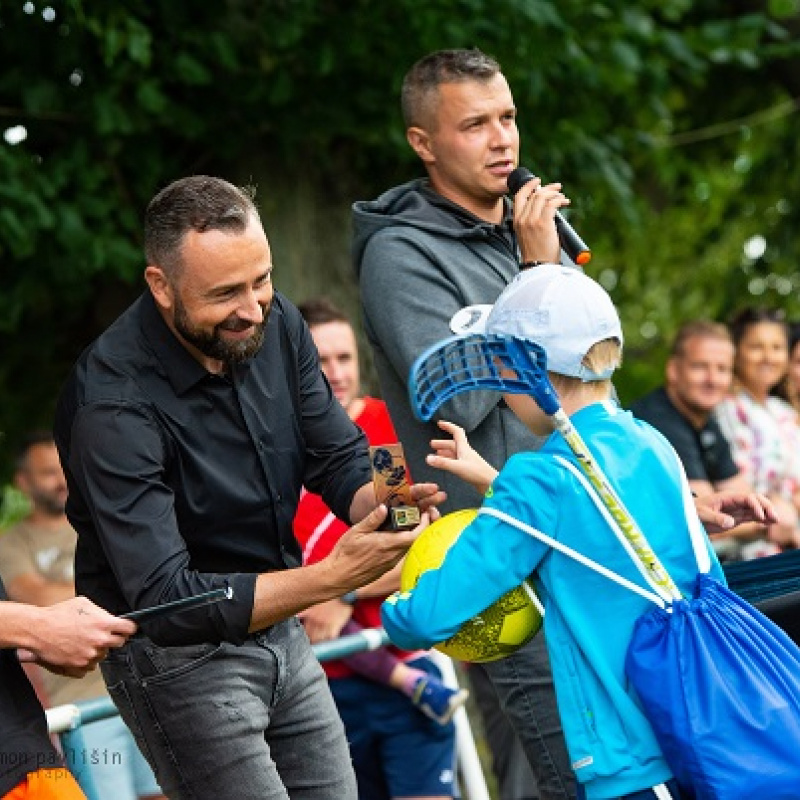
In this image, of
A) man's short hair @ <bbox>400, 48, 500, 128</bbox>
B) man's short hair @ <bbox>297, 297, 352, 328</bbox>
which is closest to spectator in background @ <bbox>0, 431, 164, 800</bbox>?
man's short hair @ <bbox>297, 297, 352, 328</bbox>

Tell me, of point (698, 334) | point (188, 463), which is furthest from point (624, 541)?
point (698, 334)

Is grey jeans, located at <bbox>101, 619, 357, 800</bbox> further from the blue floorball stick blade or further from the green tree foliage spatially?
the green tree foliage

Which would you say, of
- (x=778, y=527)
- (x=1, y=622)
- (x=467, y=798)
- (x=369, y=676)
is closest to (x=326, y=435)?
(x=1, y=622)

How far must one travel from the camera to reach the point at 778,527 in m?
7.31

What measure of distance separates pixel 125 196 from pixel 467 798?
3037 millimetres

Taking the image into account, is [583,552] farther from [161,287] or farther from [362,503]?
[161,287]

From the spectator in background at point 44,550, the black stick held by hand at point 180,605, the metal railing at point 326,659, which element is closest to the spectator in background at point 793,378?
the metal railing at point 326,659

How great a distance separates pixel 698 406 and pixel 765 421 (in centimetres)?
64

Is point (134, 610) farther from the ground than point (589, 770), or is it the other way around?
point (134, 610)

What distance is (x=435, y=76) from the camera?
529cm

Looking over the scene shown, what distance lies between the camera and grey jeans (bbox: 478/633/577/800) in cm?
462

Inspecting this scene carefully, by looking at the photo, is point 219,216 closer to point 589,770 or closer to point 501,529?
point 501,529

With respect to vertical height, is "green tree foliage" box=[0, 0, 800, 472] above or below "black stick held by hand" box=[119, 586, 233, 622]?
above

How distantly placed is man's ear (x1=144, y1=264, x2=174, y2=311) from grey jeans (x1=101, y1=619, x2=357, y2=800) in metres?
0.80
